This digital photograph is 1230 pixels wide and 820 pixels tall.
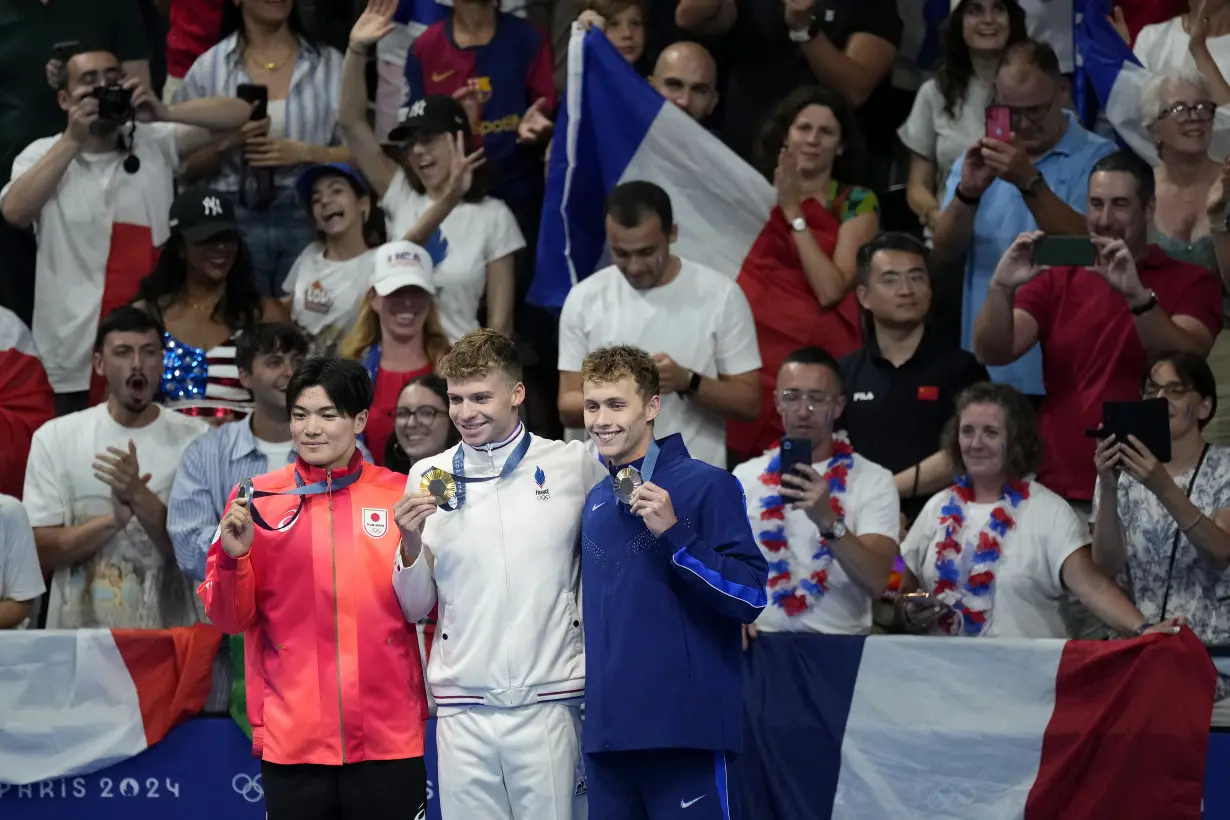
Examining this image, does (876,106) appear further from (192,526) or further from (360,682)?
(360,682)

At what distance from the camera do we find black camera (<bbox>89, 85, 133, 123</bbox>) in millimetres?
8750

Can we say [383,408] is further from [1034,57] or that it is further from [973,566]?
[1034,57]

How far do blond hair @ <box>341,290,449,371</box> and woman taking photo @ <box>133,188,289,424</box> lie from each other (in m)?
0.45

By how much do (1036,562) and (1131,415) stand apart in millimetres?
735

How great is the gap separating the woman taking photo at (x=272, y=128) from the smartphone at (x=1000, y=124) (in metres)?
3.53

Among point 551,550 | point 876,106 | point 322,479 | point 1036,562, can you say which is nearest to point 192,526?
point 322,479

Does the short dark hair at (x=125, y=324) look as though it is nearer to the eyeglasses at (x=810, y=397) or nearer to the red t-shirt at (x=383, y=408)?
the red t-shirt at (x=383, y=408)

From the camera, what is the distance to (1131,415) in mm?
6516

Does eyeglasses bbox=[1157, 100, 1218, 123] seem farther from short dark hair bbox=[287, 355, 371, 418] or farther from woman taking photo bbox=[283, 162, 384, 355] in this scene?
short dark hair bbox=[287, 355, 371, 418]

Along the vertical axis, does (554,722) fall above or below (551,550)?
below

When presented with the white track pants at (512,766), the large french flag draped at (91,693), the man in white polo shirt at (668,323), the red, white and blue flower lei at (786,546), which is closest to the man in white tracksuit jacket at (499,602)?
the white track pants at (512,766)

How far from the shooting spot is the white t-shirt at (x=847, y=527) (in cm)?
693

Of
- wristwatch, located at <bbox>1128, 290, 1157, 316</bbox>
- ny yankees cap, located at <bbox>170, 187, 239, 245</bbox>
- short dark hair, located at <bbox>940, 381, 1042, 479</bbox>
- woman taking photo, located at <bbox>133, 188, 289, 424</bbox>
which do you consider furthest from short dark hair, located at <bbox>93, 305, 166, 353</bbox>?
wristwatch, located at <bbox>1128, 290, 1157, 316</bbox>

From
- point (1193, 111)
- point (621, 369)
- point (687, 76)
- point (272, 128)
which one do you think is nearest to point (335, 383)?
point (621, 369)
